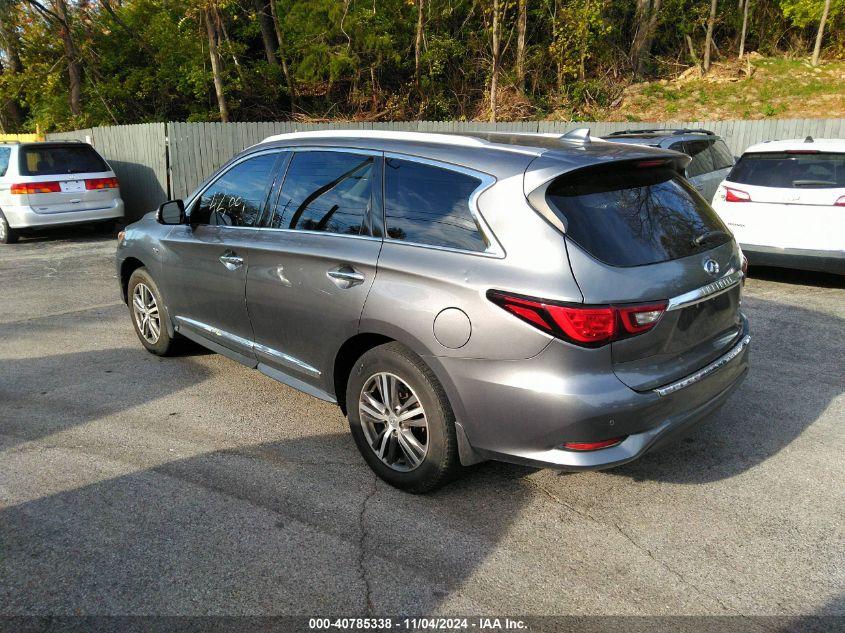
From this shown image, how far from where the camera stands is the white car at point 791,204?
7102 millimetres

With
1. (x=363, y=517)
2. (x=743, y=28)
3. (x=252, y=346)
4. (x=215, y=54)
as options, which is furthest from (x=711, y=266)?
(x=743, y=28)

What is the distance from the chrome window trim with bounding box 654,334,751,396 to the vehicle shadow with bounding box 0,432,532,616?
93cm

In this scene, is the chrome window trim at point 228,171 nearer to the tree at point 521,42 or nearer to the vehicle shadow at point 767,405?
the vehicle shadow at point 767,405

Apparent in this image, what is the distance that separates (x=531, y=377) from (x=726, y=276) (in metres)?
1.28

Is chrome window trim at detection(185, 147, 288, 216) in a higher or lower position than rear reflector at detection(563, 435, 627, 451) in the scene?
higher

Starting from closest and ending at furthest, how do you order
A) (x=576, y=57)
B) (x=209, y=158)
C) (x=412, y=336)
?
1. (x=412, y=336)
2. (x=209, y=158)
3. (x=576, y=57)

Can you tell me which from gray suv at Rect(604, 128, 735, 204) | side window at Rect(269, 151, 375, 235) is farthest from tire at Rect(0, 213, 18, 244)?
gray suv at Rect(604, 128, 735, 204)

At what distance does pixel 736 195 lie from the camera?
7.79 meters

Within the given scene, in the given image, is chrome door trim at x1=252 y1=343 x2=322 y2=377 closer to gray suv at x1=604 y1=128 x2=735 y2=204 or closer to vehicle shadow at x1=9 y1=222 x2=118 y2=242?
gray suv at x1=604 y1=128 x2=735 y2=204

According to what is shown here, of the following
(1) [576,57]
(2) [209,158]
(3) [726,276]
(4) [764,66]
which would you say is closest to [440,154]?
(3) [726,276]

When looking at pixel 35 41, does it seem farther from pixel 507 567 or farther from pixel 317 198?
pixel 507 567

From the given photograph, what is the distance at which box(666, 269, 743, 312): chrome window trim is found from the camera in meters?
3.06

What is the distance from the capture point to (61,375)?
17.7 feet

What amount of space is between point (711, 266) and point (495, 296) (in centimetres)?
117
